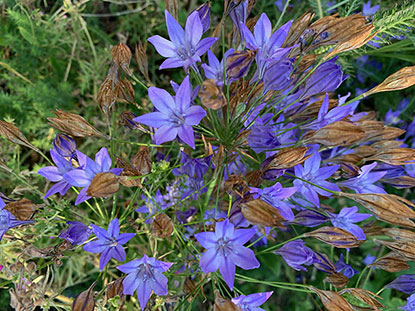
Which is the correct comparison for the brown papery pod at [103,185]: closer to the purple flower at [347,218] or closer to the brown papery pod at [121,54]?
the brown papery pod at [121,54]

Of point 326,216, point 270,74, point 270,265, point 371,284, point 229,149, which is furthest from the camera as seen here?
point 371,284

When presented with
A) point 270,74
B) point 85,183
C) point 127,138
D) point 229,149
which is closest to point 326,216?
point 229,149

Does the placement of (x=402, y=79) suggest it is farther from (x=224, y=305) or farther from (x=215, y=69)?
(x=224, y=305)

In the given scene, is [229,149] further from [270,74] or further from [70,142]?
[70,142]

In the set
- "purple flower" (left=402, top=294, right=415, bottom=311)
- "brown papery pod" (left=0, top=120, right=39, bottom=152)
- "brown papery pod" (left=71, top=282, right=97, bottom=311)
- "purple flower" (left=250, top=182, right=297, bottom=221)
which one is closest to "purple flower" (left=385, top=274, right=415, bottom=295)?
"purple flower" (left=402, top=294, right=415, bottom=311)

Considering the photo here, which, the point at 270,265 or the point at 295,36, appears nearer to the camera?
the point at 295,36

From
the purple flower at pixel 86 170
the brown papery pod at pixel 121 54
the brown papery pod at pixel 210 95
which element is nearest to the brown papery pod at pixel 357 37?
the brown papery pod at pixel 210 95

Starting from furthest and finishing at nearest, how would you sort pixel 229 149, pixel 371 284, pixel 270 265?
1. pixel 371 284
2. pixel 270 265
3. pixel 229 149

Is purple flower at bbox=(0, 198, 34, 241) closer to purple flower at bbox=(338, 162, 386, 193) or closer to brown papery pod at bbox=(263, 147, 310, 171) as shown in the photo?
brown papery pod at bbox=(263, 147, 310, 171)
